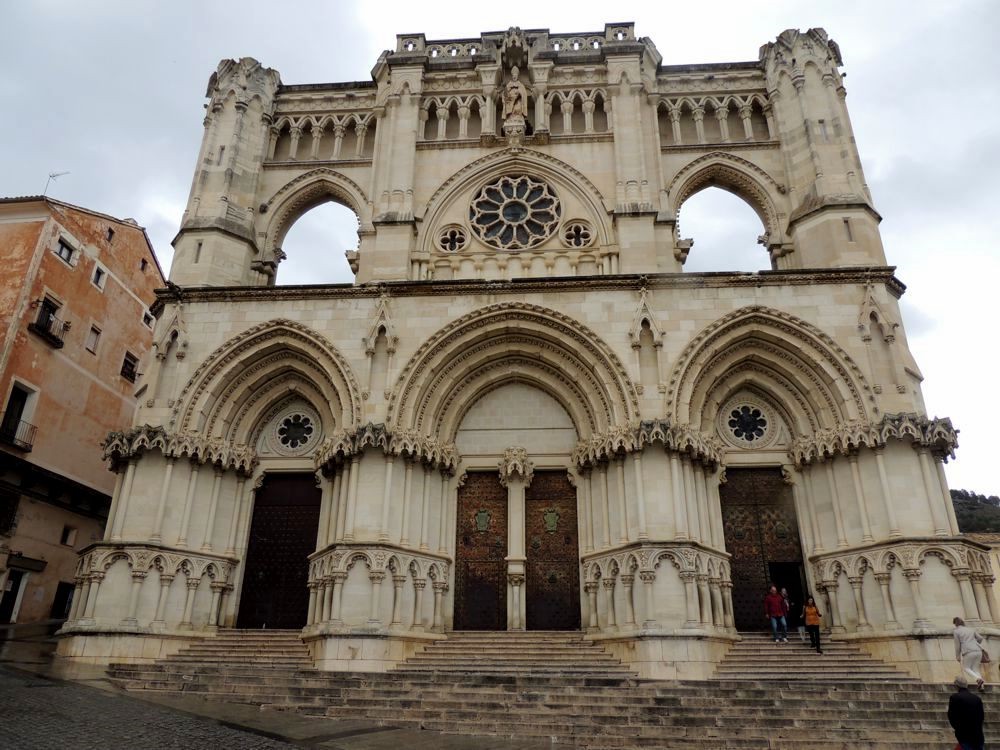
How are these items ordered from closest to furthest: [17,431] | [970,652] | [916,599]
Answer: [970,652] → [916,599] → [17,431]

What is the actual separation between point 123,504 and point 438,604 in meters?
7.21

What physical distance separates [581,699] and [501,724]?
1461 millimetres

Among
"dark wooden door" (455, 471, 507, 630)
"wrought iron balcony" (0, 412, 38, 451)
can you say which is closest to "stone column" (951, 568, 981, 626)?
"dark wooden door" (455, 471, 507, 630)

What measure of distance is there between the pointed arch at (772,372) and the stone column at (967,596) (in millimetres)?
3399

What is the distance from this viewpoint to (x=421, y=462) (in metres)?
15.5

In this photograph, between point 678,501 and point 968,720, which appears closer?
point 968,720

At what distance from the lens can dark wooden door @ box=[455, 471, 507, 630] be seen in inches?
603

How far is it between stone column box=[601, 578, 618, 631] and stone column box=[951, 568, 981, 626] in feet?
20.6

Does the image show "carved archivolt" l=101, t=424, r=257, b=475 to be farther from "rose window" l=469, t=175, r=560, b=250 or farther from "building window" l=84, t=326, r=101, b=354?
"building window" l=84, t=326, r=101, b=354

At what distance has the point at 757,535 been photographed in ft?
50.6

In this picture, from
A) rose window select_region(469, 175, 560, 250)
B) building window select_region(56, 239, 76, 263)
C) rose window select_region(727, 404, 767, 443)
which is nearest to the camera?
rose window select_region(727, 404, 767, 443)

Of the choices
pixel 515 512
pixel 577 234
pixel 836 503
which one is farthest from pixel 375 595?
pixel 577 234

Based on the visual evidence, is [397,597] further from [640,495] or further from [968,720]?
[968,720]

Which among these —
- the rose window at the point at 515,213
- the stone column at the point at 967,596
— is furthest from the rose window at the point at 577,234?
the stone column at the point at 967,596
